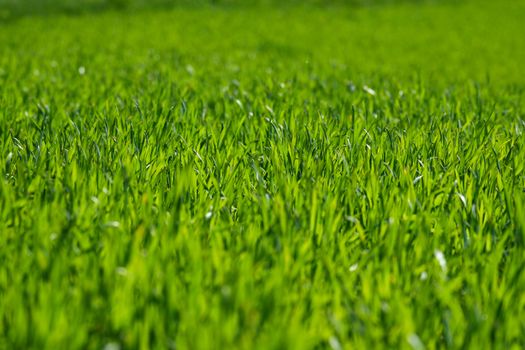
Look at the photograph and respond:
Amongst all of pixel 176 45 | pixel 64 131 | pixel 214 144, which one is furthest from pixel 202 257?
pixel 176 45

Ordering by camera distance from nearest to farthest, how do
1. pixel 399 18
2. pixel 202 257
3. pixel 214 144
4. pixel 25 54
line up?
pixel 202 257 → pixel 214 144 → pixel 25 54 → pixel 399 18

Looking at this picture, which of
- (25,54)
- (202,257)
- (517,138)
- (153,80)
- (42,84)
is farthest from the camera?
(25,54)

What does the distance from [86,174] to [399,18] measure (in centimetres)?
1886

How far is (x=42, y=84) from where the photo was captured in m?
5.48

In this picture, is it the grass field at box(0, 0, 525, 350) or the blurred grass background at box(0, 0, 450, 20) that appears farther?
the blurred grass background at box(0, 0, 450, 20)

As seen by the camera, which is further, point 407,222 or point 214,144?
point 214,144

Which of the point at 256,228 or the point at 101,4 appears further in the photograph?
the point at 101,4

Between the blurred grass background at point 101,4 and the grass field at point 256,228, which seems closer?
the grass field at point 256,228

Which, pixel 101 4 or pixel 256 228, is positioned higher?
pixel 256 228

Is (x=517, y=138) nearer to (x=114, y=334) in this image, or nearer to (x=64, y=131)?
(x=64, y=131)

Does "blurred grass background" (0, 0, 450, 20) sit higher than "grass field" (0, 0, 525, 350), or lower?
lower

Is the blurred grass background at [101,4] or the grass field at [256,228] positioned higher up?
the grass field at [256,228]

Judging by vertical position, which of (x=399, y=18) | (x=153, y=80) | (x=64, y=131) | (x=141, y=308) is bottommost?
(x=399, y=18)

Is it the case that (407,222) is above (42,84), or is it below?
above
